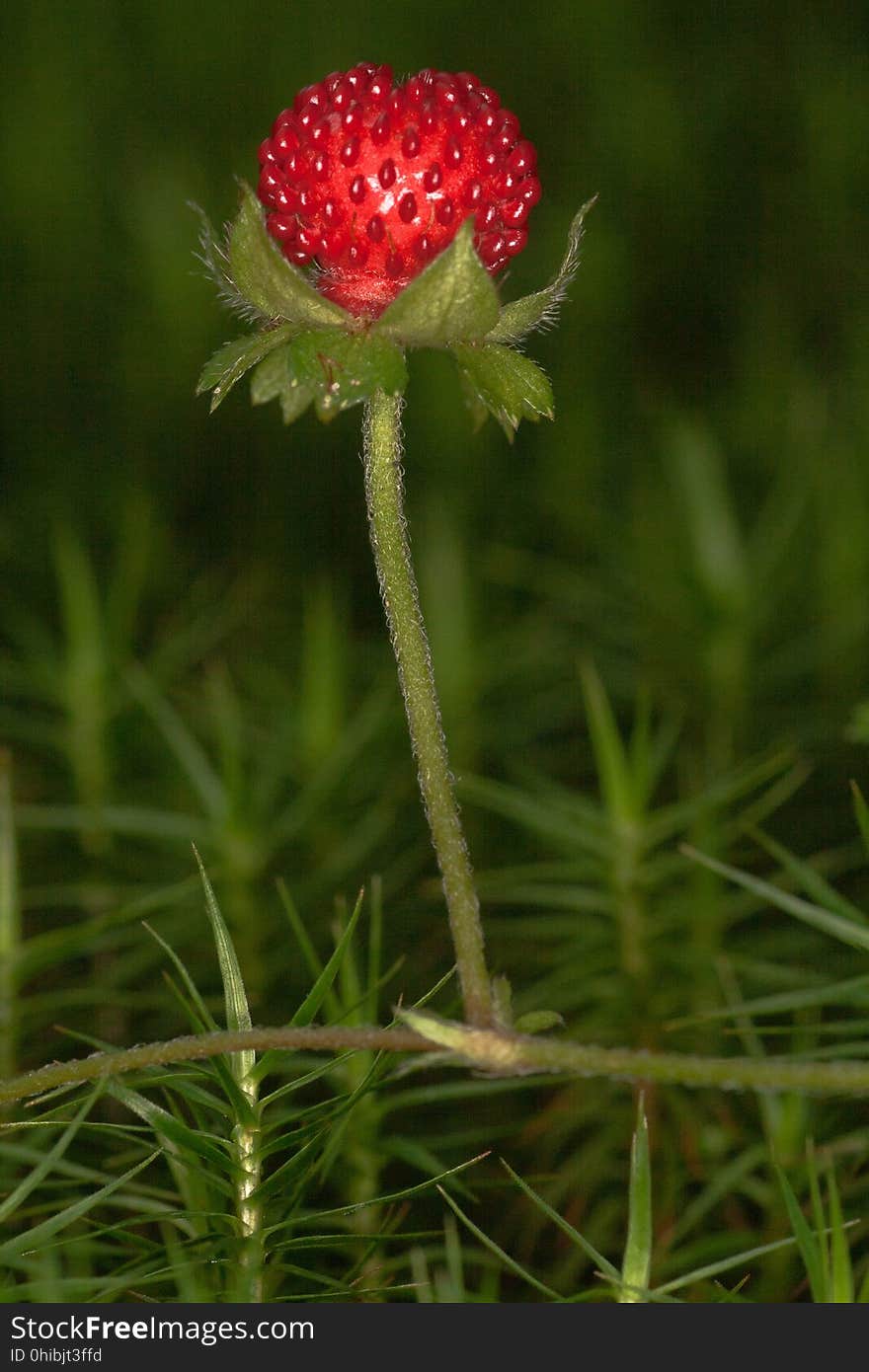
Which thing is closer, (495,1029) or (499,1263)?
(495,1029)

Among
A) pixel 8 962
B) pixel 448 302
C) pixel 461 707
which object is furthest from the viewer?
pixel 461 707

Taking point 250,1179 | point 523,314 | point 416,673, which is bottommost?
point 250,1179

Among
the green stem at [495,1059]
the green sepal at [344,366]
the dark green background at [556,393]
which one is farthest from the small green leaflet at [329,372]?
the dark green background at [556,393]

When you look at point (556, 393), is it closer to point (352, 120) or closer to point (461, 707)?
point (461, 707)

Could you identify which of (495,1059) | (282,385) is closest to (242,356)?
(282,385)

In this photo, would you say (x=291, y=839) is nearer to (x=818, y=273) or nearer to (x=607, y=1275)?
(x=607, y=1275)

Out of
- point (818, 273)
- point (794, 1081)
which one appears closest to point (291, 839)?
point (794, 1081)

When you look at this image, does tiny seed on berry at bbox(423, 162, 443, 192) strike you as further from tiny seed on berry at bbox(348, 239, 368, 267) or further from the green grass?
the green grass
